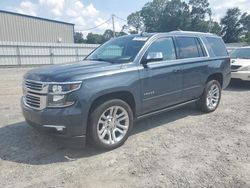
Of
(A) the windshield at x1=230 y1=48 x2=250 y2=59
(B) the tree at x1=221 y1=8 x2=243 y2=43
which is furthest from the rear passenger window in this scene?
(B) the tree at x1=221 y1=8 x2=243 y2=43

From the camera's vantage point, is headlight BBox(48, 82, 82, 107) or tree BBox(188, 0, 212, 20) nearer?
headlight BBox(48, 82, 82, 107)

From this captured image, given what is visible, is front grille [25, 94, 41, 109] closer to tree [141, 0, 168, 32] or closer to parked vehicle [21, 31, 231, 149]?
parked vehicle [21, 31, 231, 149]

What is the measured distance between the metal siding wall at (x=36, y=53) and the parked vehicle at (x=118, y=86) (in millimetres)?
19496

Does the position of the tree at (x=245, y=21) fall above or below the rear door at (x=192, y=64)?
above

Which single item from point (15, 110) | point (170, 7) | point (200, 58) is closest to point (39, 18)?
point (15, 110)

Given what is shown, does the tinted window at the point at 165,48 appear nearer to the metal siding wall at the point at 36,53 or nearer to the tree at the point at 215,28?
the metal siding wall at the point at 36,53

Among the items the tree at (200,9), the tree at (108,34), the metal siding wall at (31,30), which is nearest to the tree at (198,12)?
the tree at (200,9)

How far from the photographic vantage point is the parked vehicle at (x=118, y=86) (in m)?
3.60

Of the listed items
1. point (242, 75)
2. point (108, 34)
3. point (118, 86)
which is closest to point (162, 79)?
point (118, 86)

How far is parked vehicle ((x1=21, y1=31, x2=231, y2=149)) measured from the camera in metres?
3.60

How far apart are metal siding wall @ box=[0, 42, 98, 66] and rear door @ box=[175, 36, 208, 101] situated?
20050 mm

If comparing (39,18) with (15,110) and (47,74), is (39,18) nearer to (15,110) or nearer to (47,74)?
(15,110)

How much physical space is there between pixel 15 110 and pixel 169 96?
13.8ft

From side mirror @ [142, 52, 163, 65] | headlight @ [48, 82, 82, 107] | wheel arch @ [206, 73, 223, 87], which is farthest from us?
wheel arch @ [206, 73, 223, 87]
